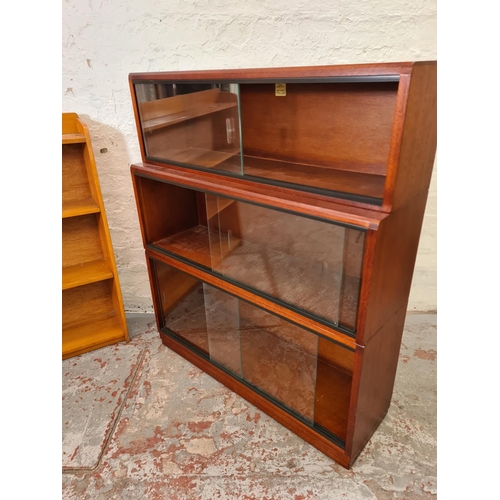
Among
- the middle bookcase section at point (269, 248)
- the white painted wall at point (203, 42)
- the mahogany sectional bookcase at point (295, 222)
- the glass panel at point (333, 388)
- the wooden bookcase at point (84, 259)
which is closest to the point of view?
the mahogany sectional bookcase at point (295, 222)

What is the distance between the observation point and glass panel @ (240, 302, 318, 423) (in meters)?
1.58

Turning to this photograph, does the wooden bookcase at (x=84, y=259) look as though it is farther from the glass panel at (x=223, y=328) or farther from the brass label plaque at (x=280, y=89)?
the brass label plaque at (x=280, y=89)

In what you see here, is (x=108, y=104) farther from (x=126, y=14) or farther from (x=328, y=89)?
(x=328, y=89)

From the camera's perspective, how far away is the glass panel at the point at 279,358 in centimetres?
158

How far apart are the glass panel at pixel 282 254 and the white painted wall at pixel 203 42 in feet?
2.70

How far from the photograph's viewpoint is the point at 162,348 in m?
2.19

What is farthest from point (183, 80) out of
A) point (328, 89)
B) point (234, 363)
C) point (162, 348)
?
point (162, 348)

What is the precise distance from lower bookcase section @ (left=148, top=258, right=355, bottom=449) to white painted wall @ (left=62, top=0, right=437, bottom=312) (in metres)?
0.76

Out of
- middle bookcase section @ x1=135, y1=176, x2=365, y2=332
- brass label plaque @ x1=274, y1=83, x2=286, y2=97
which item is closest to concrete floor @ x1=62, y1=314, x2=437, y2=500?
middle bookcase section @ x1=135, y1=176, x2=365, y2=332

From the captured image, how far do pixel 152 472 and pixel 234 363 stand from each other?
0.57m

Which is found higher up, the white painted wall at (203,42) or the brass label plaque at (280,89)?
the white painted wall at (203,42)

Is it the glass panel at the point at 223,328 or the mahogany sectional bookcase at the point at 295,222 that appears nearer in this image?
the mahogany sectional bookcase at the point at 295,222

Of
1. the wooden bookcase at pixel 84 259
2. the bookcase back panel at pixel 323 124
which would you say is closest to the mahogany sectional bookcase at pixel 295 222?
the bookcase back panel at pixel 323 124

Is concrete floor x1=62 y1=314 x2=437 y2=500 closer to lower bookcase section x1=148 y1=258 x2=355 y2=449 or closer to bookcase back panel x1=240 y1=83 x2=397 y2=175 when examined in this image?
lower bookcase section x1=148 y1=258 x2=355 y2=449
